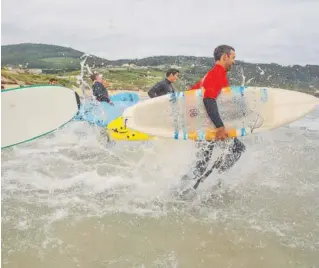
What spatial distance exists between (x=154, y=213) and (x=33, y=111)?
2.14 meters

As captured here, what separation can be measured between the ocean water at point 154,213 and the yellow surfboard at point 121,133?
693 mm

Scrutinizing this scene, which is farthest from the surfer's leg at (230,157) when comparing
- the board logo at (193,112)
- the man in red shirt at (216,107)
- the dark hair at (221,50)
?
the dark hair at (221,50)

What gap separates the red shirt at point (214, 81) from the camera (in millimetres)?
4145

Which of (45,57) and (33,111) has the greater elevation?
(45,57)

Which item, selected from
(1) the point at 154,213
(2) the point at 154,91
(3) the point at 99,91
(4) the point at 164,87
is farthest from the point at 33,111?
(3) the point at 99,91

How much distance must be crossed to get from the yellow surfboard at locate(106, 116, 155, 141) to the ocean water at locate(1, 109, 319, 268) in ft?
2.27

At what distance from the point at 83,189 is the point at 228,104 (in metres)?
1.93

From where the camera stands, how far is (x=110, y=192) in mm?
4547

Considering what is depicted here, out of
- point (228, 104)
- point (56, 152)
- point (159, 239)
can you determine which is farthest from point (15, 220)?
point (56, 152)

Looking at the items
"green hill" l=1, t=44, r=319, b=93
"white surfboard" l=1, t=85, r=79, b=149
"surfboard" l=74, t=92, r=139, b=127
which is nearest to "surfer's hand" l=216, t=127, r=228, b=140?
"white surfboard" l=1, t=85, r=79, b=149

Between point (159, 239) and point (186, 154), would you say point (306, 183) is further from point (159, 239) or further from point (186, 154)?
point (159, 239)

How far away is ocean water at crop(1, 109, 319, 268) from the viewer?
312 cm

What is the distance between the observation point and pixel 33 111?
5.04 metres

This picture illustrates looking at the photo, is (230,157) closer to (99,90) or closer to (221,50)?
(221,50)
